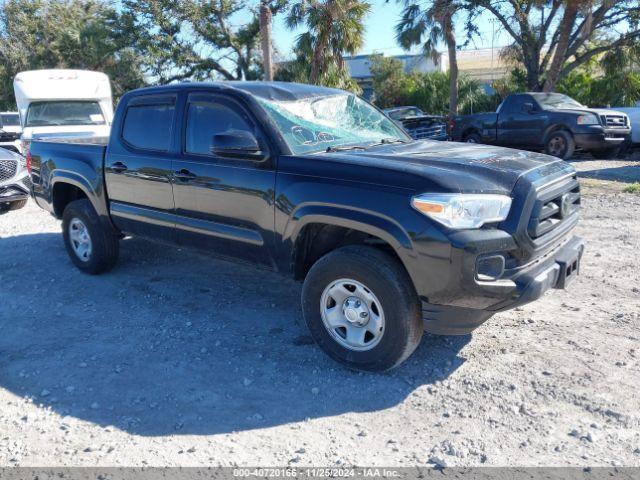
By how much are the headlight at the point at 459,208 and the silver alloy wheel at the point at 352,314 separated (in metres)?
0.65

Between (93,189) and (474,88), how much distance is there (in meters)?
23.1

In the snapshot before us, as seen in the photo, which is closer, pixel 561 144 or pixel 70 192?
pixel 70 192

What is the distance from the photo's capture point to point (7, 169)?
9461 millimetres

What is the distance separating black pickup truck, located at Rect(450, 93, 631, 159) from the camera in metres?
12.8

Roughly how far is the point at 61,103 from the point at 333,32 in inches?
334

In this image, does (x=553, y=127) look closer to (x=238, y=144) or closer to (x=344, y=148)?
(x=344, y=148)

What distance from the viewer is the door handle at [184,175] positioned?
4530 millimetres

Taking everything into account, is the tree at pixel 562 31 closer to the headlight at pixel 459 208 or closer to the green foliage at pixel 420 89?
the green foliage at pixel 420 89

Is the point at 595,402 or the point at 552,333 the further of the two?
the point at 552,333

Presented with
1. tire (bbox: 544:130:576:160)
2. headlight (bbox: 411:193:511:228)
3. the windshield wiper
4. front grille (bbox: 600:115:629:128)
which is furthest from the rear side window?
front grille (bbox: 600:115:629:128)

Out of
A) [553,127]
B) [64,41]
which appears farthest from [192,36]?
[553,127]

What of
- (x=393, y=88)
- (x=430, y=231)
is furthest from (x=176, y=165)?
(x=393, y=88)

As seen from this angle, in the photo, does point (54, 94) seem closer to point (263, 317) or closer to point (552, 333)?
point (263, 317)

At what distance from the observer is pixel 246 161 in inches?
162
